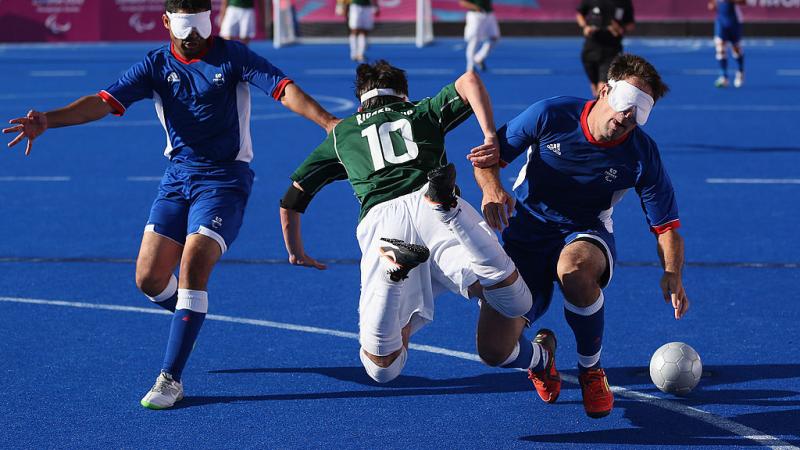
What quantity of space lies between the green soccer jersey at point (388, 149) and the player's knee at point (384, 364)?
70 cm

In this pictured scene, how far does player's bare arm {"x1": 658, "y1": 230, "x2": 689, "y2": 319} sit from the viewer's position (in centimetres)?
553

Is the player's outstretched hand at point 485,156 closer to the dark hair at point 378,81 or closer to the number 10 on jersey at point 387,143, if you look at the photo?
the number 10 on jersey at point 387,143

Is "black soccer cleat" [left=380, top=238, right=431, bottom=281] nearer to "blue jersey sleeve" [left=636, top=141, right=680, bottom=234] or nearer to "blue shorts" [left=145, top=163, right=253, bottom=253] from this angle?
"blue jersey sleeve" [left=636, top=141, right=680, bottom=234]

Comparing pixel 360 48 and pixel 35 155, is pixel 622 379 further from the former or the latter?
pixel 360 48

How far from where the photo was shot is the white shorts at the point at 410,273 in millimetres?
5410

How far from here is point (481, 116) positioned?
5633 mm

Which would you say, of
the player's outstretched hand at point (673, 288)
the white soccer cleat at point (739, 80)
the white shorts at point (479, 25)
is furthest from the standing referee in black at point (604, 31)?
the player's outstretched hand at point (673, 288)

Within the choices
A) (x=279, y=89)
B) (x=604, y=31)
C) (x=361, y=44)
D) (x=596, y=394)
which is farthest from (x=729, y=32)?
(x=596, y=394)

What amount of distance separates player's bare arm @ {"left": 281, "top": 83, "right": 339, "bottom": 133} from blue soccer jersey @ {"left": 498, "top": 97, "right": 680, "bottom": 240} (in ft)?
3.16

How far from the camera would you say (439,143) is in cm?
575

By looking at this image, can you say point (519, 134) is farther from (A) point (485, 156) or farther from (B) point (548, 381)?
(B) point (548, 381)

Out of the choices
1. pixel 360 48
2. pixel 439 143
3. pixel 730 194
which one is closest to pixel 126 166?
pixel 730 194

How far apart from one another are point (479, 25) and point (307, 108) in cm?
1762

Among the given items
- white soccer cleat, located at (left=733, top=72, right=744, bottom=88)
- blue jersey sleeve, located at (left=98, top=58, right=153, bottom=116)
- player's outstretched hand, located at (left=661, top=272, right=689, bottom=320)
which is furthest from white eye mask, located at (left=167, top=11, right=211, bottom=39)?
white soccer cleat, located at (left=733, top=72, right=744, bottom=88)
